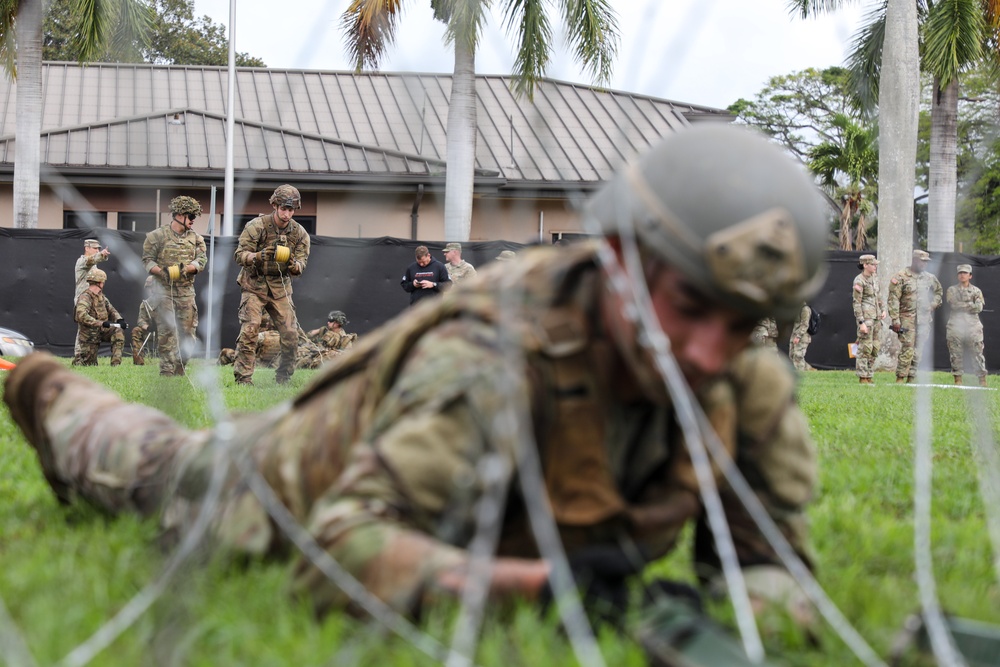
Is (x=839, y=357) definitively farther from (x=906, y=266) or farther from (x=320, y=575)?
(x=320, y=575)

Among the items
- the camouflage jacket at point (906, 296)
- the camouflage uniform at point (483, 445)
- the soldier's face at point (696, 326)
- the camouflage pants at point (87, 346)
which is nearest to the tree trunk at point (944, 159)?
the camouflage jacket at point (906, 296)

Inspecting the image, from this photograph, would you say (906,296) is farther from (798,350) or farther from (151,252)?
(151,252)

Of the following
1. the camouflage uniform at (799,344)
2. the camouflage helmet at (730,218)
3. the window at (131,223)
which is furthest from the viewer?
the camouflage uniform at (799,344)

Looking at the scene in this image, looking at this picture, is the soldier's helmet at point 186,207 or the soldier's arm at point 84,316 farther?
the soldier's arm at point 84,316

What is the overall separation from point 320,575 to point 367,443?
23cm

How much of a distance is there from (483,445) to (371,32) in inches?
74.8

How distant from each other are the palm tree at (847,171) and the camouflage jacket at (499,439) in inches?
1203

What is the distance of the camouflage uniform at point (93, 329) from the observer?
14.9 m

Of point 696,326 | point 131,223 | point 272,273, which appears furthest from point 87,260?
point 696,326

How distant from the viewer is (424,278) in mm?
14227

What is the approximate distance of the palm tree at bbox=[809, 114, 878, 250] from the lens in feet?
104

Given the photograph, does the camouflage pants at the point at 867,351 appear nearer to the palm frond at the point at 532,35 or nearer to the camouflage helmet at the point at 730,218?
the palm frond at the point at 532,35

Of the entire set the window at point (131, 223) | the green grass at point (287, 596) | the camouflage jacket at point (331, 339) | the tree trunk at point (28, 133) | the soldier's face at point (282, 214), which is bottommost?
the green grass at point (287, 596)

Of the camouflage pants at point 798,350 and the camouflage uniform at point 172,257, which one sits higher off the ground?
the camouflage uniform at point 172,257
